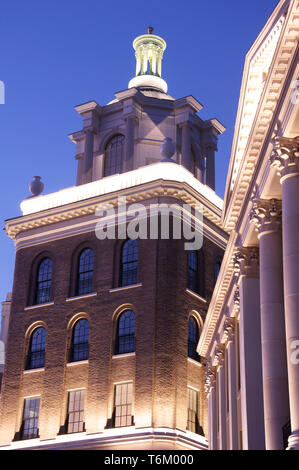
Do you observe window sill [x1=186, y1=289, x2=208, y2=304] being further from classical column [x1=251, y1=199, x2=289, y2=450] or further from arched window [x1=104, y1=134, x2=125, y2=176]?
classical column [x1=251, y1=199, x2=289, y2=450]

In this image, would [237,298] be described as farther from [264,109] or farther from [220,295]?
[264,109]

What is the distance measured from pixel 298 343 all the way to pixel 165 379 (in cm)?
2469

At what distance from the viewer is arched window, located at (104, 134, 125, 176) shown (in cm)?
5575

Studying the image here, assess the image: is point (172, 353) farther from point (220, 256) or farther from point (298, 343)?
point (298, 343)

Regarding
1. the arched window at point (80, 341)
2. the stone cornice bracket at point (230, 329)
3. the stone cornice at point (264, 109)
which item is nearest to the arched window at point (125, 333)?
the arched window at point (80, 341)

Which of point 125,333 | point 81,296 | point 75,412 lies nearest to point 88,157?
point 81,296

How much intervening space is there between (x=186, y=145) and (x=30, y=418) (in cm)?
1980

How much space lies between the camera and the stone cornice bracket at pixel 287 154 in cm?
2341

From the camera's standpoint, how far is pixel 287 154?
23562 mm

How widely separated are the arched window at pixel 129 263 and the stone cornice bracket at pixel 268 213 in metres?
22.2

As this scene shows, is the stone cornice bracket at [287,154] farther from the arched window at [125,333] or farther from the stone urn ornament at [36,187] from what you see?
the stone urn ornament at [36,187]

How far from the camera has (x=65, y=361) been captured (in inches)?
1912

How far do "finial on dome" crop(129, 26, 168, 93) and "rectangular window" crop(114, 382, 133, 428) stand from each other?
23579 millimetres

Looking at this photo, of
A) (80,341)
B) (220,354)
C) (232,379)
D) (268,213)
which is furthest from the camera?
(80,341)
